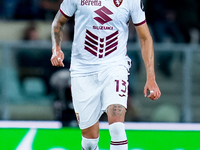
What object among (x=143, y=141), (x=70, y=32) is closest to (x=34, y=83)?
(x=70, y=32)

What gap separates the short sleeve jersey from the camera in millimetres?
4004

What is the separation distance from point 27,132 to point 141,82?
8.45ft

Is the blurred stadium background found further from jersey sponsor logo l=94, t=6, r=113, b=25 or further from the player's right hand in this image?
jersey sponsor logo l=94, t=6, r=113, b=25

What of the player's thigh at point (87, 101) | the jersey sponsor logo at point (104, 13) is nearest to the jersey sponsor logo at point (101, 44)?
the jersey sponsor logo at point (104, 13)

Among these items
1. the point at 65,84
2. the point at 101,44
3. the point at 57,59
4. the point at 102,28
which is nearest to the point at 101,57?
the point at 101,44

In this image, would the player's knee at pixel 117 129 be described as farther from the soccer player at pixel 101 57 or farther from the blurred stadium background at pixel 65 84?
the blurred stadium background at pixel 65 84

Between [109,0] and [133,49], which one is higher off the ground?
[109,0]

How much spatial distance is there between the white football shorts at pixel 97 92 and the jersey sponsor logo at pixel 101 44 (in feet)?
0.58

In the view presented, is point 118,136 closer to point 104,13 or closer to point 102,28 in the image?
point 102,28

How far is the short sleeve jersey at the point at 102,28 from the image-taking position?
4.00 m

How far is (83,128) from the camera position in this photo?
4.21 m

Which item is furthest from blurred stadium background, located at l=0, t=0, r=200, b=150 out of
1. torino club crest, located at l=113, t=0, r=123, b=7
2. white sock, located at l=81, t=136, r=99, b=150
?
torino club crest, located at l=113, t=0, r=123, b=7

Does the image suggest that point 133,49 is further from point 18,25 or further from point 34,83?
point 18,25

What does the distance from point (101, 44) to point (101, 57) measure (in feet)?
0.42
